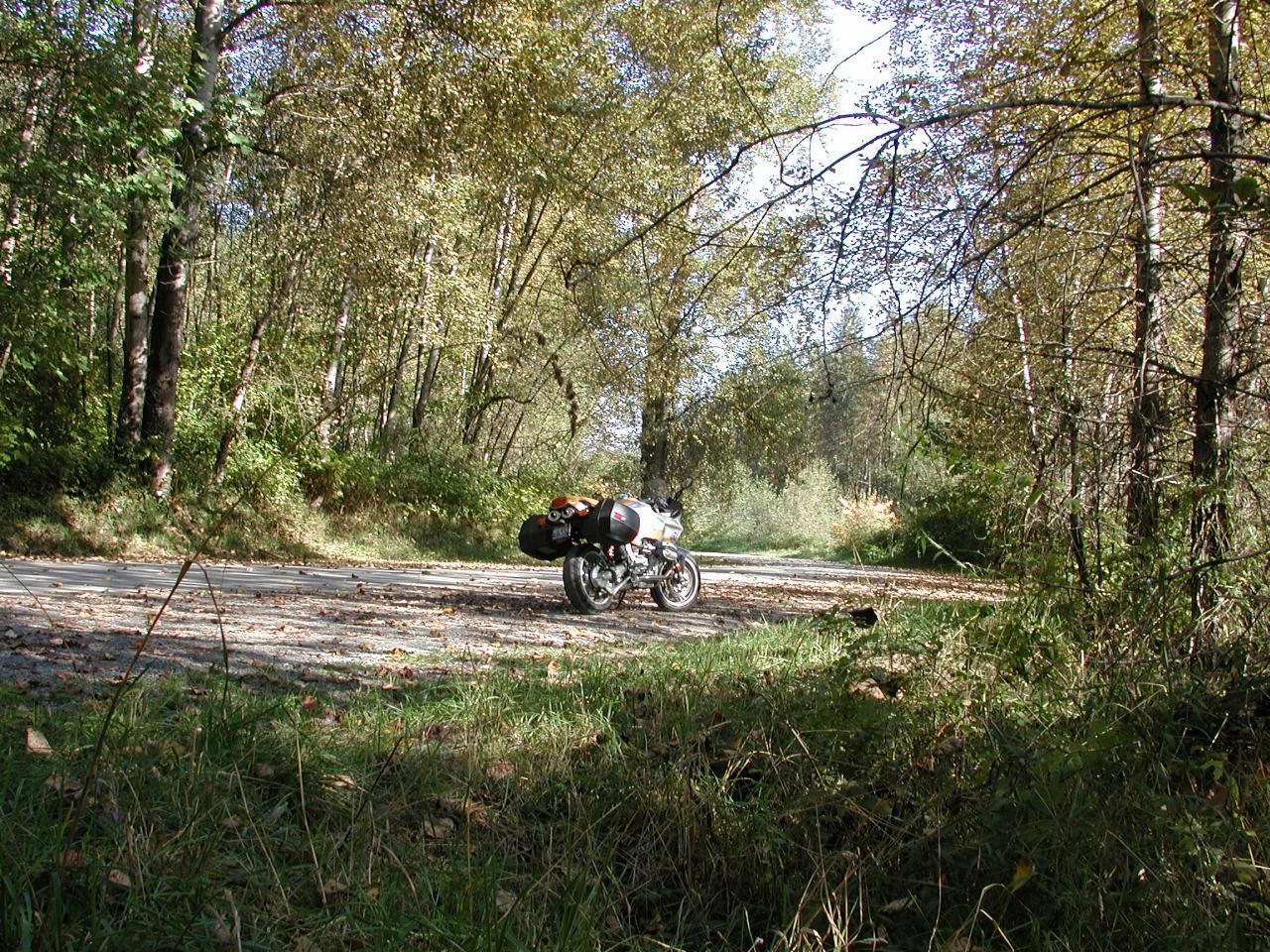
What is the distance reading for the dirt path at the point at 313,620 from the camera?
4848 mm

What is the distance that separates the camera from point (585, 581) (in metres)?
8.88

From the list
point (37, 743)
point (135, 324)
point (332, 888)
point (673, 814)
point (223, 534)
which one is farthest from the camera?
point (135, 324)

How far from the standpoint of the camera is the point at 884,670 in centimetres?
446

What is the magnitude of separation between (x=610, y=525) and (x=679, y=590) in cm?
134

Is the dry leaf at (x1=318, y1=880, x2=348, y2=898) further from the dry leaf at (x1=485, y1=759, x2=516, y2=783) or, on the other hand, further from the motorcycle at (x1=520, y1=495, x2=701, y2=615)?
the motorcycle at (x1=520, y1=495, x2=701, y2=615)

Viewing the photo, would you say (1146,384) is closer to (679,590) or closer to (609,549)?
(609,549)

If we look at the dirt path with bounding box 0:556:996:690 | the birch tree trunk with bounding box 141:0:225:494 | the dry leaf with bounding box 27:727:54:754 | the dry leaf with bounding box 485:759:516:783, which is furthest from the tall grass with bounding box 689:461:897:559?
the dry leaf with bounding box 27:727:54:754

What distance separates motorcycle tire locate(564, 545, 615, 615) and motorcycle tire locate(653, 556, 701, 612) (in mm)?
692

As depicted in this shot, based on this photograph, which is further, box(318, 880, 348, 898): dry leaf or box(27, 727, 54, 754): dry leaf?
box(27, 727, 54, 754): dry leaf

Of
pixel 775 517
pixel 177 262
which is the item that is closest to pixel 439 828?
pixel 177 262

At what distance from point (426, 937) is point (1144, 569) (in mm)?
3213

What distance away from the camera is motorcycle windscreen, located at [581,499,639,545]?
8.93m

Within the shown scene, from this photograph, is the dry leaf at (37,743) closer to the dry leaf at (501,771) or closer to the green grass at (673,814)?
the green grass at (673,814)

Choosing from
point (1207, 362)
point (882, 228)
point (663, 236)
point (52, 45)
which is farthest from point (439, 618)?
point (52, 45)
